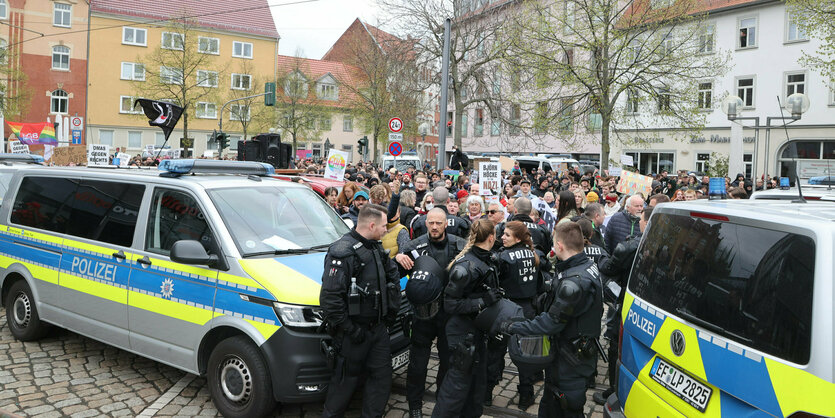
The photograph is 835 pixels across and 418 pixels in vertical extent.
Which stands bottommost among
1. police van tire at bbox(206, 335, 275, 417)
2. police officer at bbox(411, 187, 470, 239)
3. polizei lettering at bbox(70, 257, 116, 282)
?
police van tire at bbox(206, 335, 275, 417)

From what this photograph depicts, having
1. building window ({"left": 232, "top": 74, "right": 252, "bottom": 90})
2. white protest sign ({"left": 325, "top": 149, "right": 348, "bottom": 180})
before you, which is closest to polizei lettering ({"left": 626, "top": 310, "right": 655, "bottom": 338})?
white protest sign ({"left": 325, "top": 149, "right": 348, "bottom": 180})

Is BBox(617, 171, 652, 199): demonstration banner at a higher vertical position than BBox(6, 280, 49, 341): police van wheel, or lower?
higher

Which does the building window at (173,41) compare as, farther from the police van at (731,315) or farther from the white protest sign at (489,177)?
the police van at (731,315)

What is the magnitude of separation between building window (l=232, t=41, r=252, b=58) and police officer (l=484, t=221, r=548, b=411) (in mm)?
50825

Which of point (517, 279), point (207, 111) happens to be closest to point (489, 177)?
point (517, 279)

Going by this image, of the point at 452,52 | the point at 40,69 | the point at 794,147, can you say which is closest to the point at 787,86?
Answer: the point at 794,147

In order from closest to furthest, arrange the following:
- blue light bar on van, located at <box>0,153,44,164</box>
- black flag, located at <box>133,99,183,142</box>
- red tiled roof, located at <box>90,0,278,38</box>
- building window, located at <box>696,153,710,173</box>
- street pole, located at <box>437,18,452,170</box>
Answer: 1. black flag, located at <box>133,99,183,142</box>
2. blue light bar on van, located at <box>0,153,44,164</box>
3. street pole, located at <box>437,18,452,170</box>
4. building window, located at <box>696,153,710,173</box>
5. red tiled roof, located at <box>90,0,278,38</box>

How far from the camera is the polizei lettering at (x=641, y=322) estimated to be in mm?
3285

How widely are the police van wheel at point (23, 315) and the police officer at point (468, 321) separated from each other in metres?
4.43

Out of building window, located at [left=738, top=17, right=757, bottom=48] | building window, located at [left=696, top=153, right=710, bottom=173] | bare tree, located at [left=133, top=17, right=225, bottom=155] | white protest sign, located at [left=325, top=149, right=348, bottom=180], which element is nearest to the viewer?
white protest sign, located at [left=325, top=149, right=348, bottom=180]

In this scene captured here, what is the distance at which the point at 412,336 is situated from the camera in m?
4.77

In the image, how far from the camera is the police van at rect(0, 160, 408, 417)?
4359mm

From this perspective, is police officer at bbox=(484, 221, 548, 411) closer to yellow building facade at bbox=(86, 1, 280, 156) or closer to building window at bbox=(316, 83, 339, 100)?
yellow building facade at bbox=(86, 1, 280, 156)

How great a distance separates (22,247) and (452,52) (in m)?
25.3
